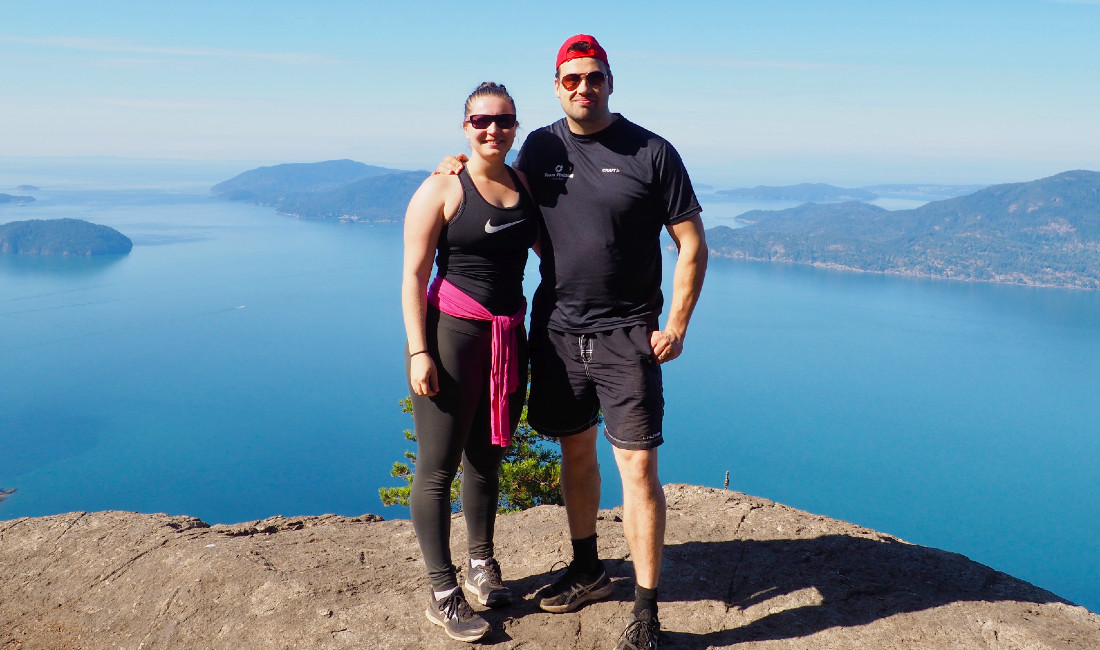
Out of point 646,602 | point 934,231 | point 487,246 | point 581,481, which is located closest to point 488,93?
point 487,246

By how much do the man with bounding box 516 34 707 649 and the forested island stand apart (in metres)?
131

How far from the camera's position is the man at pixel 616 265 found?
2.80m

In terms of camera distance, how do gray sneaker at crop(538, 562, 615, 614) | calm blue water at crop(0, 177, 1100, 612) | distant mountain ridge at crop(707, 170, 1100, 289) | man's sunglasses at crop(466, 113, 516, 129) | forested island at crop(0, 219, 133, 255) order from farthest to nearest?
distant mountain ridge at crop(707, 170, 1100, 289) < forested island at crop(0, 219, 133, 255) < calm blue water at crop(0, 177, 1100, 612) < gray sneaker at crop(538, 562, 615, 614) < man's sunglasses at crop(466, 113, 516, 129)

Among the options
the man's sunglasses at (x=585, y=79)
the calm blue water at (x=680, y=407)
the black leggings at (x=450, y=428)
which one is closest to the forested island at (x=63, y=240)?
the calm blue water at (x=680, y=407)

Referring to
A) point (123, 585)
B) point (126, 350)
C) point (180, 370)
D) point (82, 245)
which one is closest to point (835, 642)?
point (123, 585)

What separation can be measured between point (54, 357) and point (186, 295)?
1052 inches

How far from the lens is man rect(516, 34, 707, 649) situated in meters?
2.80

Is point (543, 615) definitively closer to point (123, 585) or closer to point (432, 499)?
point (432, 499)

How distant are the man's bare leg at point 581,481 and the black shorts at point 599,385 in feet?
0.23

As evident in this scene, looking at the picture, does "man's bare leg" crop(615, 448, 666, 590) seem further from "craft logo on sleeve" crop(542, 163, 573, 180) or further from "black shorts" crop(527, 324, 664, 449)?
"craft logo on sleeve" crop(542, 163, 573, 180)

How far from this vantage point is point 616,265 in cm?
286

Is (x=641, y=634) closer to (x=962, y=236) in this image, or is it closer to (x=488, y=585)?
(x=488, y=585)

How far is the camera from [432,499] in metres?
3.02

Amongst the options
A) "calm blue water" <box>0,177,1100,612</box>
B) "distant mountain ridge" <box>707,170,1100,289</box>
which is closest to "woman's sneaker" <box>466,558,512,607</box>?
"calm blue water" <box>0,177,1100,612</box>
